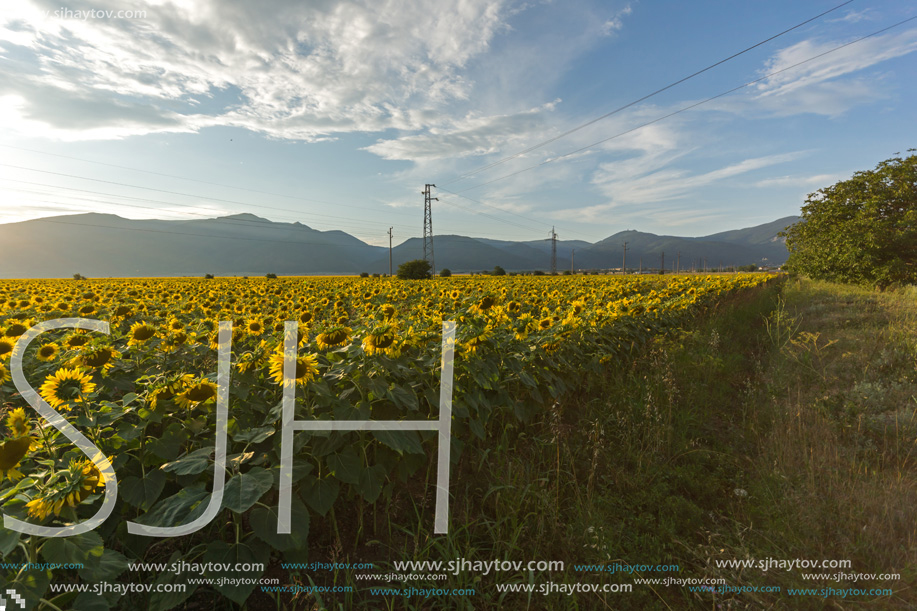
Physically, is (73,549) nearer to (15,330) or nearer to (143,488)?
(143,488)

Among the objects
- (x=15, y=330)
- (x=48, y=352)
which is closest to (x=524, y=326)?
(x=48, y=352)

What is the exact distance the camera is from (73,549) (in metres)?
1.37

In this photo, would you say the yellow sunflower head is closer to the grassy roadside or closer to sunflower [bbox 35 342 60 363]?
sunflower [bbox 35 342 60 363]

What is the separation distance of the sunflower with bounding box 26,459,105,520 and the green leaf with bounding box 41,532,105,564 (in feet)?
0.34

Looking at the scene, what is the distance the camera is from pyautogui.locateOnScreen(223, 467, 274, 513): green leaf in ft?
5.13

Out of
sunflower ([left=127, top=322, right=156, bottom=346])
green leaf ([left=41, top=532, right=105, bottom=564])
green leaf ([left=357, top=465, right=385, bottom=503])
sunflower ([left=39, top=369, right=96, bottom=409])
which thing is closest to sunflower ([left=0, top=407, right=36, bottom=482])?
green leaf ([left=41, top=532, right=105, bottom=564])

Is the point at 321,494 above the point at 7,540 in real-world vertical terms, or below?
below

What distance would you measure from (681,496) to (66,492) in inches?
150

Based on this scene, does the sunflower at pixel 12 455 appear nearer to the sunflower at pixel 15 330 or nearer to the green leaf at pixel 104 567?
the green leaf at pixel 104 567

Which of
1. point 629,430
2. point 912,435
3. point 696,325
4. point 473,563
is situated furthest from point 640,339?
point 473,563

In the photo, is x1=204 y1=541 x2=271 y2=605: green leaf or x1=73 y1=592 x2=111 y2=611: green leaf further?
x1=204 y1=541 x2=271 y2=605: green leaf

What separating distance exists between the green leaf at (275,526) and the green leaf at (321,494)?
0.11 m

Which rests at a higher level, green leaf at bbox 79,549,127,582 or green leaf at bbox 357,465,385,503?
green leaf at bbox 79,549,127,582

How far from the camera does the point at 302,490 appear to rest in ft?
6.59
